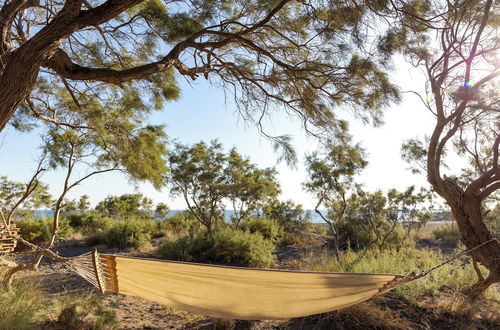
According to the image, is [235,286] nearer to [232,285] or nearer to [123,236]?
[232,285]

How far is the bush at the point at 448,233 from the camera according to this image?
952 cm

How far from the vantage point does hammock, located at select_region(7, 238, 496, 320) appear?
76.7 inches

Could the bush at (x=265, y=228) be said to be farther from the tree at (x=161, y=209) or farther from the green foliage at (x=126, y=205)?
the tree at (x=161, y=209)

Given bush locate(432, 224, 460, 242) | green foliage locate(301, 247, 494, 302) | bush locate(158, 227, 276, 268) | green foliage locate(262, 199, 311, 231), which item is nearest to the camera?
green foliage locate(301, 247, 494, 302)

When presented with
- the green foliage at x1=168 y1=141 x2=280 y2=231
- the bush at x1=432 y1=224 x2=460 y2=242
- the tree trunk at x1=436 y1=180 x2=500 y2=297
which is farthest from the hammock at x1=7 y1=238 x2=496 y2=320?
the bush at x1=432 y1=224 x2=460 y2=242

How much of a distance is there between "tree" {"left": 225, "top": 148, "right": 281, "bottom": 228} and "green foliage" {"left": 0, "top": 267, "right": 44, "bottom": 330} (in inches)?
197

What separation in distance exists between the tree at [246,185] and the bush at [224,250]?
1.69m

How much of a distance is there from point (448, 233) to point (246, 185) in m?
6.22

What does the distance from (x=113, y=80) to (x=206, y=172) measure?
5.12 metres

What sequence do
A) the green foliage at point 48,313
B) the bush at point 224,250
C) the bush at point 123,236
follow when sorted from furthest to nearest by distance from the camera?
the bush at point 123,236 < the bush at point 224,250 < the green foliage at point 48,313

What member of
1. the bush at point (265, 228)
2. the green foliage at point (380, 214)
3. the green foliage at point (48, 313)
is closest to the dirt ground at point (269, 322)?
the green foliage at point (48, 313)

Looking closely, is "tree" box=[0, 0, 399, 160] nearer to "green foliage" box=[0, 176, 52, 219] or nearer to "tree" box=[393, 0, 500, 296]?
"tree" box=[393, 0, 500, 296]

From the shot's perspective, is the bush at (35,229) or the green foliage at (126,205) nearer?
the bush at (35,229)

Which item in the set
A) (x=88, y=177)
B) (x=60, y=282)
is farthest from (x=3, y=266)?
(x=88, y=177)
